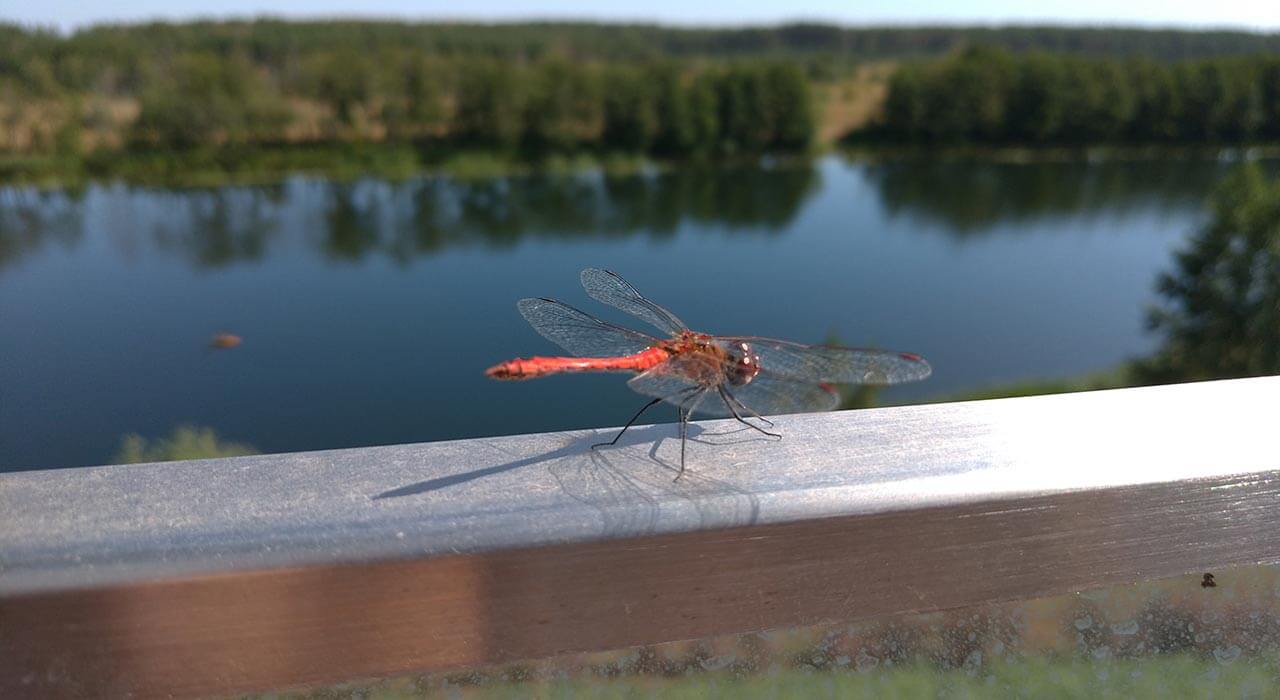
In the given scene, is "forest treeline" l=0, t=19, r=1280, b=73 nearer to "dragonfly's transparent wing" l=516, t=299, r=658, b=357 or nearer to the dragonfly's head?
"dragonfly's transparent wing" l=516, t=299, r=658, b=357

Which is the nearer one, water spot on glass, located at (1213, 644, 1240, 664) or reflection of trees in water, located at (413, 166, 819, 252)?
water spot on glass, located at (1213, 644, 1240, 664)

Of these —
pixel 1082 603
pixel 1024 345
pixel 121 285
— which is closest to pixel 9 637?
pixel 1082 603

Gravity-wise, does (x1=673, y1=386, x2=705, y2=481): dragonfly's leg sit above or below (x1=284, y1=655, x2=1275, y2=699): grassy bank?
above

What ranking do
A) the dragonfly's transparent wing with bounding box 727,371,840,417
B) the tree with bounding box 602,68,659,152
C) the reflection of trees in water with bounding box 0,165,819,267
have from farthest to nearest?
the tree with bounding box 602,68,659,152 → the reflection of trees in water with bounding box 0,165,819,267 → the dragonfly's transparent wing with bounding box 727,371,840,417

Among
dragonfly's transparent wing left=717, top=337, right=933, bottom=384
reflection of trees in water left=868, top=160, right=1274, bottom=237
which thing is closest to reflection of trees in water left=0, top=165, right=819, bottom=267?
reflection of trees in water left=868, top=160, right=1274, bottom=237

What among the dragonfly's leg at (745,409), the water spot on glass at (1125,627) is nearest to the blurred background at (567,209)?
the dragonfly's leg at (745,409)

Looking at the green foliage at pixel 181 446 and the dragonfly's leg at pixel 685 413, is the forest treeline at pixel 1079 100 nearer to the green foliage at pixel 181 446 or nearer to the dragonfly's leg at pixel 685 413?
the dragonfly's leg at pixel 685 413

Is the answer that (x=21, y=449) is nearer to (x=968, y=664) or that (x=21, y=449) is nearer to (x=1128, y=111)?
(x=968, y=664)
